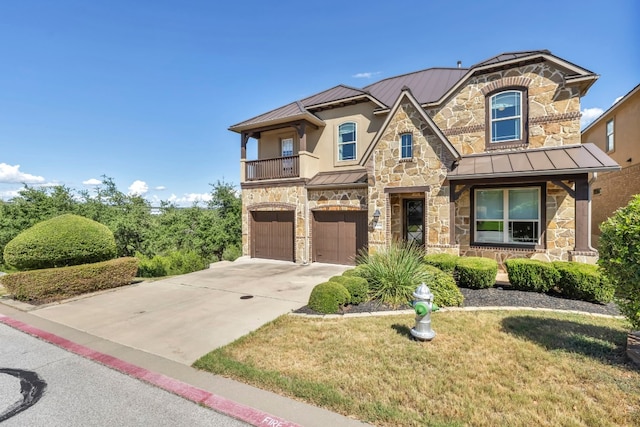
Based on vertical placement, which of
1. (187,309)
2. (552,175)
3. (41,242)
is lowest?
(187,309)

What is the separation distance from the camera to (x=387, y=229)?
11797mm

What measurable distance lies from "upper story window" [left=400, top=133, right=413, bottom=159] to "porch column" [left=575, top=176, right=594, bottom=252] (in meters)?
5.15

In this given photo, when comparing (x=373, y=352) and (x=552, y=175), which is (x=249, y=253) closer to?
(x=373, y=352)

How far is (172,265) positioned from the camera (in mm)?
13156

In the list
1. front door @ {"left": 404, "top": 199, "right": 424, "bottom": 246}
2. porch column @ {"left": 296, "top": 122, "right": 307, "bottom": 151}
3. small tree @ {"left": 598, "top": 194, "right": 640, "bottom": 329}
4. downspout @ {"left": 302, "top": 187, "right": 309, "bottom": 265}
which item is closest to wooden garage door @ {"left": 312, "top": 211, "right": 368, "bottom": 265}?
downspout @ {"left": 302, "top": 187, "right": 309, "bottom": 265}

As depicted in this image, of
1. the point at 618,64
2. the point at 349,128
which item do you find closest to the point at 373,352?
the point at 349,128

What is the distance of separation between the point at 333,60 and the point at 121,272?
13.5 metres

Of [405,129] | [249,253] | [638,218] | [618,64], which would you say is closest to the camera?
[638,218]

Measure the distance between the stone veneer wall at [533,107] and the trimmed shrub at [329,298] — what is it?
8.28 meters

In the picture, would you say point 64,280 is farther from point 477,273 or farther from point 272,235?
point 477,273

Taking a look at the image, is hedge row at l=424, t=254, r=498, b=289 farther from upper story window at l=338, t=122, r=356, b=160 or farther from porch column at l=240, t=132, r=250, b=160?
Result: porch column at l=240, t=132, r=250, b=160

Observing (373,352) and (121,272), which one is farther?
(121,272)

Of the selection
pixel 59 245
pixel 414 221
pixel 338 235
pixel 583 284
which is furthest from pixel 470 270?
pixel 59 245

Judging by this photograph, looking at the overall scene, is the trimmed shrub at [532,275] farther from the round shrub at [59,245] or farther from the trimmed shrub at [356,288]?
the round shrub at [59,245]
